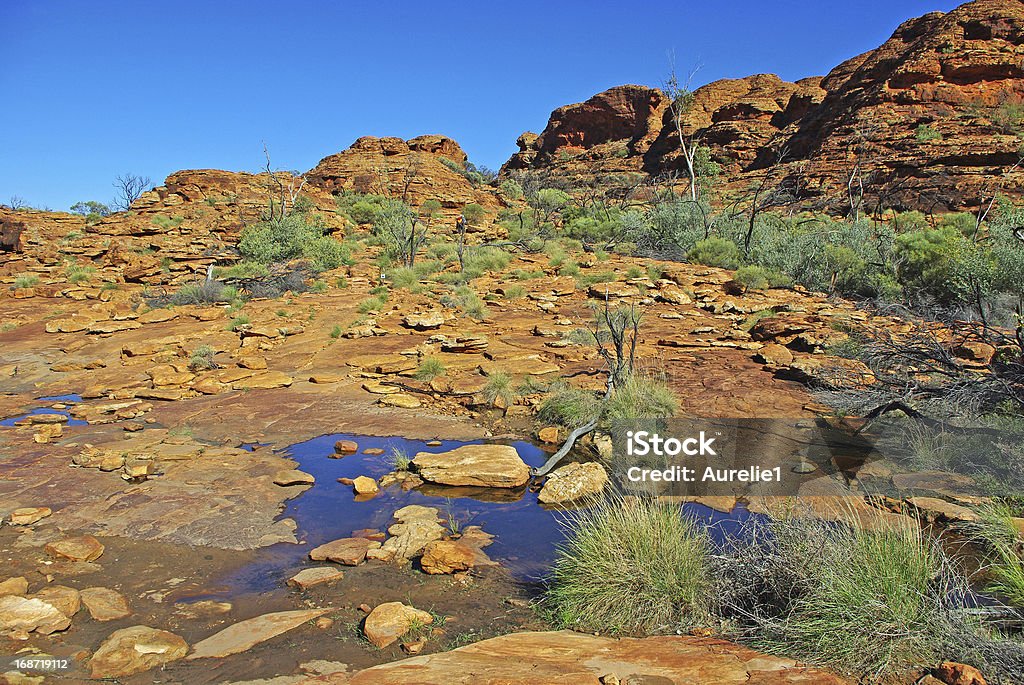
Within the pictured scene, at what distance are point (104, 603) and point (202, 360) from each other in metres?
7.42

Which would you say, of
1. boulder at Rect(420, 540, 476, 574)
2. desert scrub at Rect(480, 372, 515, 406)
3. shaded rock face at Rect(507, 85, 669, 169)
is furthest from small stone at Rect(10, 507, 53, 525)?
shaded rock face at Rect(507, 85, 669, 169)

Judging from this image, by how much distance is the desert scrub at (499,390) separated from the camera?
8.48 m

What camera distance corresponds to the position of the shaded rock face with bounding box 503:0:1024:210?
27.7m

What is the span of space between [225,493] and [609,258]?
50.4 feet

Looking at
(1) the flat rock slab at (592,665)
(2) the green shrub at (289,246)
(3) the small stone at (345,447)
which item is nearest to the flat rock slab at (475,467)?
(3) the small stone at (345,447)

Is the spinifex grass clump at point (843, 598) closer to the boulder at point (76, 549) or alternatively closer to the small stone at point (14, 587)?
the small stone at point (14, 587)

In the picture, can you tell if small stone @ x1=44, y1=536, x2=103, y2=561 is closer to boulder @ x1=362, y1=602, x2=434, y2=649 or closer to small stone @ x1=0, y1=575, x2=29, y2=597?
small stone @ x1=0, y1=575, x2=29, y2=597

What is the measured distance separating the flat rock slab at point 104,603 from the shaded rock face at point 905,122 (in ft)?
97.4

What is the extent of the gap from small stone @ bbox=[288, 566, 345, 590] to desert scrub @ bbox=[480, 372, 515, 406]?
4.44m

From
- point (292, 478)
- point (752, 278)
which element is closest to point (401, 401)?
point (292, 478)

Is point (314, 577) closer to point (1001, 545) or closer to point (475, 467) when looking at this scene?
point (475, 467)

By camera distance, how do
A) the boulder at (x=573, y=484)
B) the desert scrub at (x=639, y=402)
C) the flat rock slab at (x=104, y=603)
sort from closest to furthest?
the flat rock slab at (x=104, y=603) → the boulder at (x=573, y=484) → the desert scrub at (x=639, y=402)

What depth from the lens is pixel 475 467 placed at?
20.1 ft

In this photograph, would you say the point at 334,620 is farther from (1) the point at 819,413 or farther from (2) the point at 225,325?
(2) the point at 225,325
